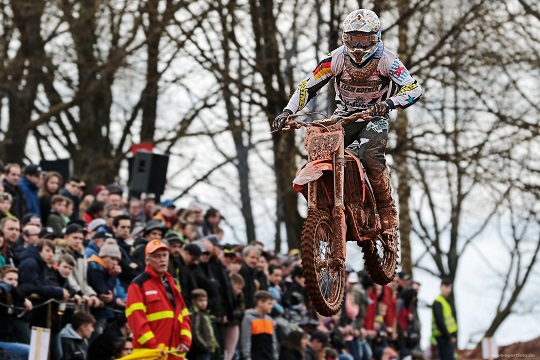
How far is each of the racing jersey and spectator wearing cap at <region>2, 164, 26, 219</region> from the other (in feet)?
20.1

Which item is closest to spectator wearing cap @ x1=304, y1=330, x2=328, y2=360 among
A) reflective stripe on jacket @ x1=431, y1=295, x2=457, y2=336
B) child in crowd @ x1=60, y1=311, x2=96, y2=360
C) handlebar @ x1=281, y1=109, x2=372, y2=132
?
child in crowd @ x1=60, y1=311, x2=96, y2=360

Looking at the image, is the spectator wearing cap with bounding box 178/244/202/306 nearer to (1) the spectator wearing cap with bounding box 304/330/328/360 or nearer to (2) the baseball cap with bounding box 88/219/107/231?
(2) the baseball cap with bounding box 88/219/107/231

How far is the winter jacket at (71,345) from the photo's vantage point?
56.3 feet

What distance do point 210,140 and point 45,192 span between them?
2173cm

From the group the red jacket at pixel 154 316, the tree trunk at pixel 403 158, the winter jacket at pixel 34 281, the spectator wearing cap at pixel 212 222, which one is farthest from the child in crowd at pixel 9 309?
the tree trunk at pixel 403 158

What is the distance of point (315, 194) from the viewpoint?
14.9 metres

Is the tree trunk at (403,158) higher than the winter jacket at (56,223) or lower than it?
higher

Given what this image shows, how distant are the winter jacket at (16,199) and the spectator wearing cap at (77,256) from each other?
206cm

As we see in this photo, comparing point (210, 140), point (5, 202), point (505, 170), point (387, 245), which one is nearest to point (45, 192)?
point (5, 202)

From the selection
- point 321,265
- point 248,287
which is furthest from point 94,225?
point 321,265

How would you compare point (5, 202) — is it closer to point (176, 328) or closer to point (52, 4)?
point (176, 328)

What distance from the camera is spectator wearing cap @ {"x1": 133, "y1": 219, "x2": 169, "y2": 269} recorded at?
758 inches

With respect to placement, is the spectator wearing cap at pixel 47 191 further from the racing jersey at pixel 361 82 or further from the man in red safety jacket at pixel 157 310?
the racing jersey at pixel 361 82

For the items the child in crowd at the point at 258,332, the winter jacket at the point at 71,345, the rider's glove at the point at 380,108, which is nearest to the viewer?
the rider's glove at the point at 380,108
